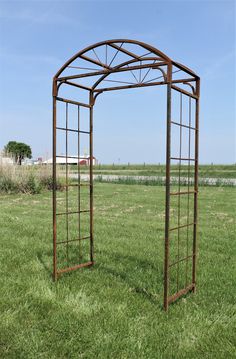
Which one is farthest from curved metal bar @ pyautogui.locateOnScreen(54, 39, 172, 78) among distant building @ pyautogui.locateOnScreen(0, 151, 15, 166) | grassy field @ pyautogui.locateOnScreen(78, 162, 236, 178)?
grassy field @ pyautogui.locateOnScreen(78, 162, 236, 178)

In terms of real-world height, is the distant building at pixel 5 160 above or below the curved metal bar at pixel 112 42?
below

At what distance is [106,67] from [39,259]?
2.89m

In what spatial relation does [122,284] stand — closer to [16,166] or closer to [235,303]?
[235,303]

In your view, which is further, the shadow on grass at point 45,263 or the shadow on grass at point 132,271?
the shadow on grass at point 45,263

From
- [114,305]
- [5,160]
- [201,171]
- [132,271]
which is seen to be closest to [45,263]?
[132,271]

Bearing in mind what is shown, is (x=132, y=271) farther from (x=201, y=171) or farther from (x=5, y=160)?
(x=201, y=171)

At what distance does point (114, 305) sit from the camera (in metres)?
3.90

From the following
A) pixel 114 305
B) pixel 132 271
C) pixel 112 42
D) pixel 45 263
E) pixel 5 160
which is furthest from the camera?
pixel 5 160

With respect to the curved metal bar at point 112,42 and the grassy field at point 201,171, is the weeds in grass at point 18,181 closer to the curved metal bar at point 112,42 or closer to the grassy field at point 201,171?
the curved metal bar at point 112,42

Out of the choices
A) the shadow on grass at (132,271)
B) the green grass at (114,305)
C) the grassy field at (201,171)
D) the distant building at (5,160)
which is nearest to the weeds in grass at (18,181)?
the distant building at (5,160)

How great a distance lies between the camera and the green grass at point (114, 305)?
314cm

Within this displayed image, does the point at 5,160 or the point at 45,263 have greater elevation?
the point at 5,160

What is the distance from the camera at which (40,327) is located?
11.4 ft

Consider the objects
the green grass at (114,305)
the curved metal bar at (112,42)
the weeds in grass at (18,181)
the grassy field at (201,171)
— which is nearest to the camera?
the green grass at (114,305)
